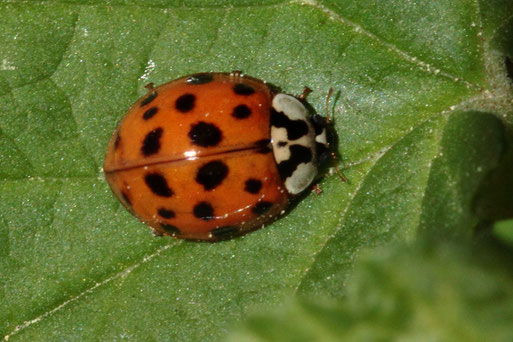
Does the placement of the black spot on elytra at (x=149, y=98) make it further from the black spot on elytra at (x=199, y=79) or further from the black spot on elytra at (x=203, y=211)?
the black spot on elytra at (x=203, y=211)

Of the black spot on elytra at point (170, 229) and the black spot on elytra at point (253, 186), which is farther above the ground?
the black spot on elytra at point (253, 186)

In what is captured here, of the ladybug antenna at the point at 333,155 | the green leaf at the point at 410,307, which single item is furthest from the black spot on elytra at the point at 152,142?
the green leaf at the point at 410,307

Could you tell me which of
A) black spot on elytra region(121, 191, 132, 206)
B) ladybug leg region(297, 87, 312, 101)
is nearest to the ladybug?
black spot on elytra region(121, 191, 132, 206)

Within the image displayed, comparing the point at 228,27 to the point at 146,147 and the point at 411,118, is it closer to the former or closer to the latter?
the point at 146,147

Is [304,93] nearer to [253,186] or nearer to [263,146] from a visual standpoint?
[263,146]

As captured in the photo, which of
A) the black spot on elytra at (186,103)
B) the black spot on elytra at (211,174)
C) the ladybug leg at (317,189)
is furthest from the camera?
the ladybug leg at (317,189)

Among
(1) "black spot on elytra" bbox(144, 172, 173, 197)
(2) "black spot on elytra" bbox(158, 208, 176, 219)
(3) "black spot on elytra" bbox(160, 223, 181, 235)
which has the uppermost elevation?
(1) "black spot on elytra" bbox(144, 172, 173, 197)

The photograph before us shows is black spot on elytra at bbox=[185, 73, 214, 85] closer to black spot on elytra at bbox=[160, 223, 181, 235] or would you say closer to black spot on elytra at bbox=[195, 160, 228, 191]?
black spot on elytra at bbox=[195, 160, 228, 191]
